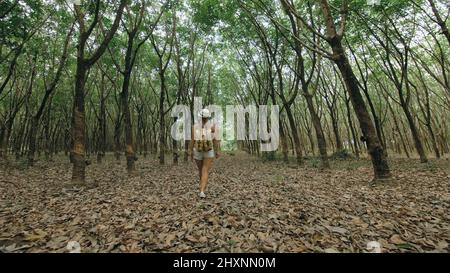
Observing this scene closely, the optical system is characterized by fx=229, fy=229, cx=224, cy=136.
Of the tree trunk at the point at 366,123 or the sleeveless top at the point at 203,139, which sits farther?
the tree trunk at the point at 366,123

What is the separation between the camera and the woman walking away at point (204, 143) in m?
6.09

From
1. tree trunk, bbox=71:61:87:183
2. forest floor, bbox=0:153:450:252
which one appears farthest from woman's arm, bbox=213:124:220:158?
tree trunk, bbox=71:61:87:183

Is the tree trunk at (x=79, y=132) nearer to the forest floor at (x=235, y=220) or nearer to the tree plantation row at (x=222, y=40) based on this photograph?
the tree plantation row at (x=222, y=40)

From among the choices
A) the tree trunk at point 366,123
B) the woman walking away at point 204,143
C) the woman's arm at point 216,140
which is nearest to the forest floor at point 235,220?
the tree trunk at point 366,123

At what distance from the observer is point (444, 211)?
14.7ft

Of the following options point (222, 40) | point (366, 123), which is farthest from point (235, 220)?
point (222, 40)

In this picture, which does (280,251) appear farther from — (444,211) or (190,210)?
(444,211)

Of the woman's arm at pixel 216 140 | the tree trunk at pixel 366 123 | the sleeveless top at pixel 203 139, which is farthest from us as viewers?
the tree trunk at pixel 366 123

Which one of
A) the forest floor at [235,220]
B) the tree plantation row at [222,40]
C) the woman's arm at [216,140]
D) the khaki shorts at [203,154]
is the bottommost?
the forest floor at [235,220]

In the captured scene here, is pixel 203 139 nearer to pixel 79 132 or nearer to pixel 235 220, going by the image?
pixel 235 220

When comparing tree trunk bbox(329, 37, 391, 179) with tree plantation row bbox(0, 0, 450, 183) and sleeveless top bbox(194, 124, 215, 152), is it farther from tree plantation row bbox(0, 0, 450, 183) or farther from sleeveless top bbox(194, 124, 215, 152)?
sleeveless top bbox(194, 124, 215, 152)

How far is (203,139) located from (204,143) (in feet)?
0.36

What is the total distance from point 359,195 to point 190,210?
4365 millimetres
